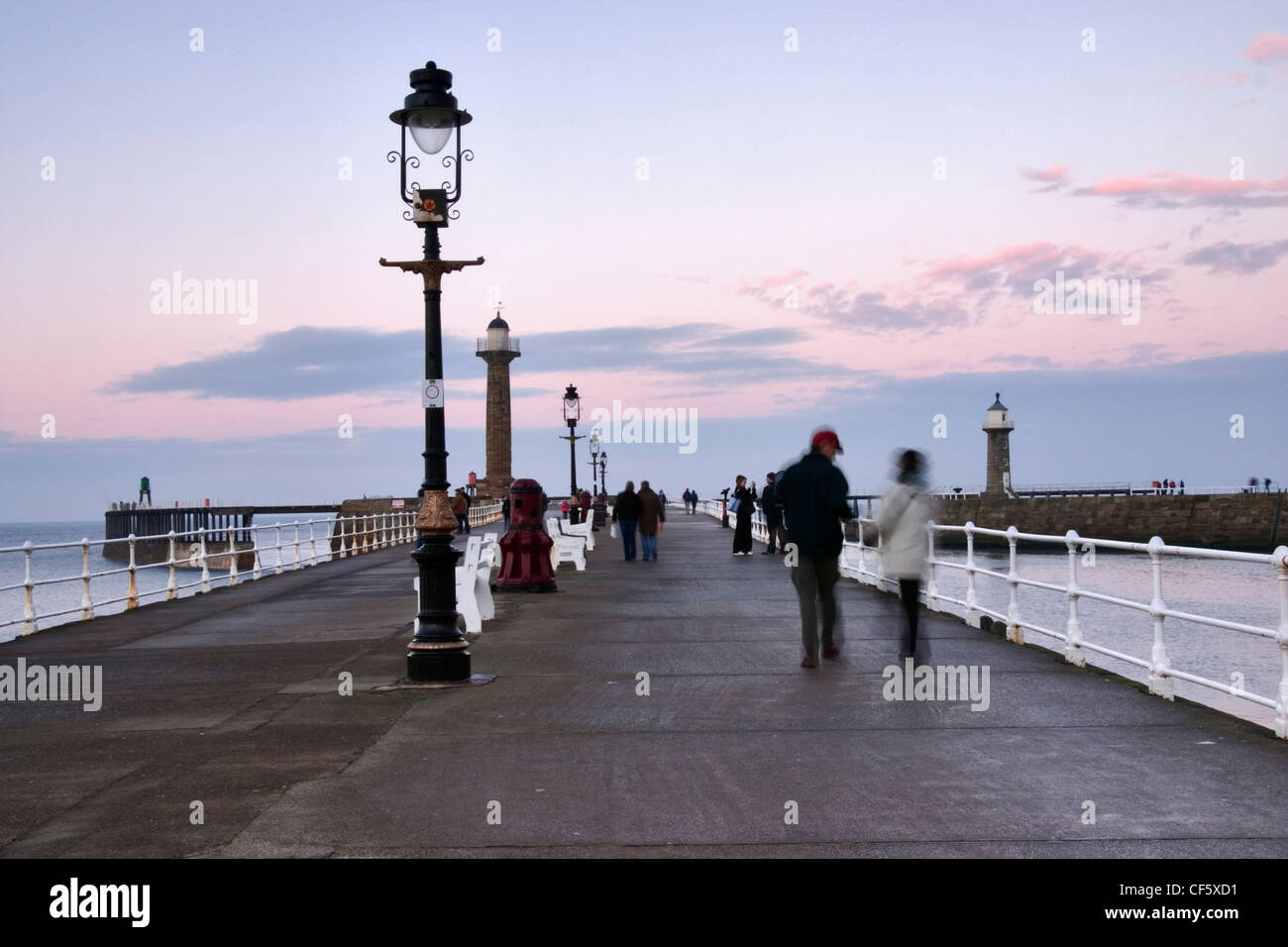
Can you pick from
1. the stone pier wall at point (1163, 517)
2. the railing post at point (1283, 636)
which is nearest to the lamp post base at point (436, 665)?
the railing post at point (1283, 636)

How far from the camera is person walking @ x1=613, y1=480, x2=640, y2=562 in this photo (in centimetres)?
3105

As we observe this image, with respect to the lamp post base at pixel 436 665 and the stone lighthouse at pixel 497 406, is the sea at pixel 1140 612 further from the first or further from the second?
the stone lighthouse at pixel 497 406

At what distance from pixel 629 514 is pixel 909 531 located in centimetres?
1916

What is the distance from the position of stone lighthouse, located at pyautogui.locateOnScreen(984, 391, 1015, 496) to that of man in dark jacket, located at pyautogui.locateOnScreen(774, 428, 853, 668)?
10044 centimetres

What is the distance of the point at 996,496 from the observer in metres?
104

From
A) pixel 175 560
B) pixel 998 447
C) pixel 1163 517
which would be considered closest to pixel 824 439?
pixel 175 560

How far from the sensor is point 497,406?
9938 cm

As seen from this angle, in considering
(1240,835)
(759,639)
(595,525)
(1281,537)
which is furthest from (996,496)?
(1240,835)

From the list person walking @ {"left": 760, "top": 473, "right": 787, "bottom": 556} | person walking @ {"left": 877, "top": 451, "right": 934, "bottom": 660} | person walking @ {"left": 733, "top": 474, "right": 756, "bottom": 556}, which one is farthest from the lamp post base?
person walking @ {"left": 733, "top": 474, "right": 756, "bottom": 556}

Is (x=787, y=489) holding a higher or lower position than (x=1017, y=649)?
higher

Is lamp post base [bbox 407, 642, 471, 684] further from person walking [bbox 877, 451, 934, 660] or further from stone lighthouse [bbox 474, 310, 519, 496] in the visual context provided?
stone lighthouse [bbox 474, 310, 519, 496]

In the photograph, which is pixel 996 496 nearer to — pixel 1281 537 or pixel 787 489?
pixel 1281 537
